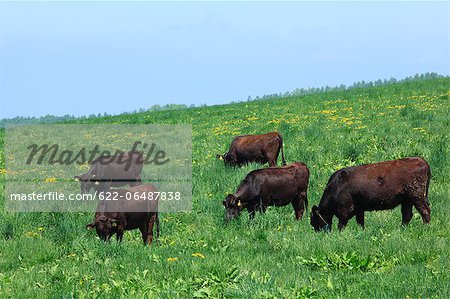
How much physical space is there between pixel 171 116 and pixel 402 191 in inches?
1167

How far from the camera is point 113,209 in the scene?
32.3 ft

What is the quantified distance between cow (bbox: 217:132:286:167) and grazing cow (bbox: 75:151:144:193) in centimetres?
291

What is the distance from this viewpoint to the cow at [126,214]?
9.64 meters

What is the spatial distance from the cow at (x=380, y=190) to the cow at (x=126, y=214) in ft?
10.3

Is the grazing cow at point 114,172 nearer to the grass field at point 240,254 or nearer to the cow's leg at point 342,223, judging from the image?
the grass field at point 240,254

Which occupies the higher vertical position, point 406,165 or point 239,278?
point 406,165

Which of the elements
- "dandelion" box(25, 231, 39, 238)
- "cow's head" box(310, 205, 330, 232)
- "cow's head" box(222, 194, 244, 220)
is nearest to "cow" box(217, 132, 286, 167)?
"cow's head" box(222, 194, 244, 220)

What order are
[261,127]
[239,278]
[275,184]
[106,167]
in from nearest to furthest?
[239,278]
[275,184]
[106,167]
[261,127]

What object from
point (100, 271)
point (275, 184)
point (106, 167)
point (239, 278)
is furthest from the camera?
point (106, 167)

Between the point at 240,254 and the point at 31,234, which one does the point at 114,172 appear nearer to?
the point at 31,234

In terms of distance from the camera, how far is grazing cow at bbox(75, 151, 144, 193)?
1515cm

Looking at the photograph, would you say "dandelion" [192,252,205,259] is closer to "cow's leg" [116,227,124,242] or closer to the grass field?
the grass field

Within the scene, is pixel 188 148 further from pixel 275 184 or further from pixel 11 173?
pixel 275 184

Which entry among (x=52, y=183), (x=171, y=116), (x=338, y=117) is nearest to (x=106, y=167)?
(x=52, y=183)
